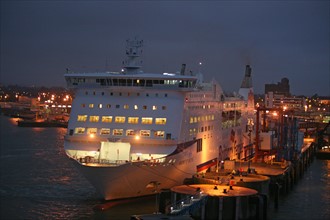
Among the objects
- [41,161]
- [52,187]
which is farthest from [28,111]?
[52,187]

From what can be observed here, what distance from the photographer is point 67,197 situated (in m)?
26.3

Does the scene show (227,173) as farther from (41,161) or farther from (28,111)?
(28,111)

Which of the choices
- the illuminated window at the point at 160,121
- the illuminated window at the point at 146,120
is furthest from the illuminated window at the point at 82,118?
the illuminated window at the point at 160,121

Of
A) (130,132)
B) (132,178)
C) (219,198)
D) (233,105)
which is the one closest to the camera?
(219,198)

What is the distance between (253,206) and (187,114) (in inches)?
229

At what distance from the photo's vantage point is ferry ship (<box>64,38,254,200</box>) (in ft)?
76.0

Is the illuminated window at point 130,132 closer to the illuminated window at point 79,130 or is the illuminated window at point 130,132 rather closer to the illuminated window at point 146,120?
the illuminated window at point 146,120

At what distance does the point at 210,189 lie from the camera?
22453 mm

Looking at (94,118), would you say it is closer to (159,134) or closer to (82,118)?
(82,118)

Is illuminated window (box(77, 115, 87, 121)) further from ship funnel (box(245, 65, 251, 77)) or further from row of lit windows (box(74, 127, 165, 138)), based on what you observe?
ship funnel (box(245, 65, 251, 77))

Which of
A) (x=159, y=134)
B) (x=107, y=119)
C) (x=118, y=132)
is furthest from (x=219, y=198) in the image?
(x=107, y=119)

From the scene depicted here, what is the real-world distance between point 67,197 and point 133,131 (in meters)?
5.20

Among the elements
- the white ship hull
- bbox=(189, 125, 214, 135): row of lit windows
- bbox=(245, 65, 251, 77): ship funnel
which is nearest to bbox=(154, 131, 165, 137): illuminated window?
the white ship hull

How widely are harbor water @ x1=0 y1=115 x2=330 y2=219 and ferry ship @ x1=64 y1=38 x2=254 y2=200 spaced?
1.14 m
